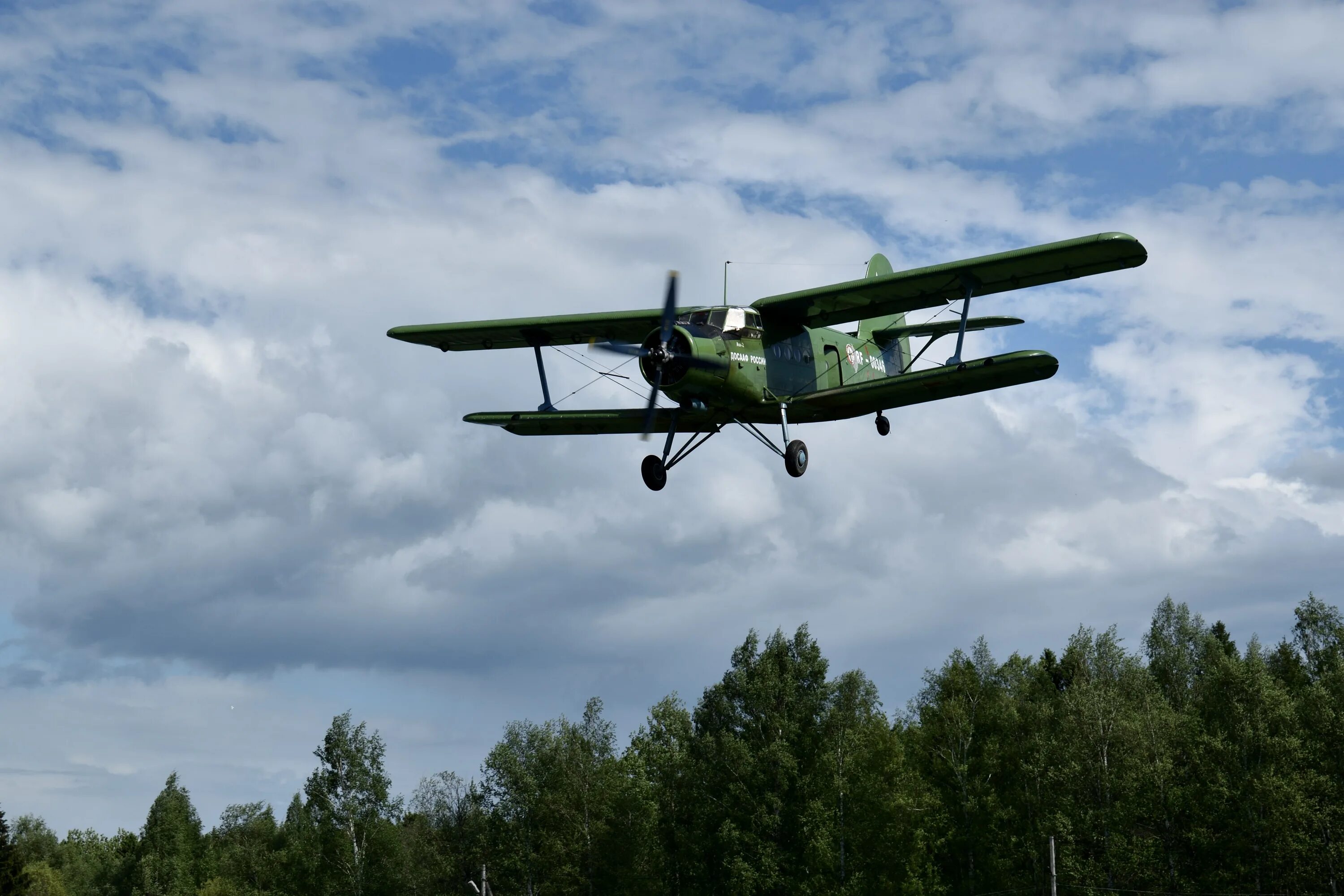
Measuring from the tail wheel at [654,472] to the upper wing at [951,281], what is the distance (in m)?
4.38

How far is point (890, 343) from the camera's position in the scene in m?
41.4

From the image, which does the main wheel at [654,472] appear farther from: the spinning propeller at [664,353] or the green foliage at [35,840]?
the green foliage at [35,840]

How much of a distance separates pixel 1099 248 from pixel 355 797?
5756cm

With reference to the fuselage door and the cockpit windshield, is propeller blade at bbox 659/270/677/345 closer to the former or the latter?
the cockpit windshield

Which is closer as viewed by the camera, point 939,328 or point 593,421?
point 593,421

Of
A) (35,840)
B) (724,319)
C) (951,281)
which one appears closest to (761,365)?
(724,319)

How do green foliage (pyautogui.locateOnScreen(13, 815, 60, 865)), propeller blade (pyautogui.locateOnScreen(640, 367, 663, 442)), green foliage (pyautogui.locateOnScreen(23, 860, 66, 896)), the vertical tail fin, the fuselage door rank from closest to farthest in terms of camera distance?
1. propeller blade (pyautogui.locateOnScreen(640, 367, 663, 442))
2. the fuselage door
3. the vertical tail fin
4. green foliage (pyautogui.locateOnScreen(23, 860, 66, 896))
5. green foliage (pyautogui.locateOnScreen(13, 815, 60, 865))

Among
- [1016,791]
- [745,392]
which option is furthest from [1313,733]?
A: [745,392]

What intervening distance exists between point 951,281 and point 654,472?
8.32m

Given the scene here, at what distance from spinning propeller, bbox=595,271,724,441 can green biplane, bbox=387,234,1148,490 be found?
2 cm

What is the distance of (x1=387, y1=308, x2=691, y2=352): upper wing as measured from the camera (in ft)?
123

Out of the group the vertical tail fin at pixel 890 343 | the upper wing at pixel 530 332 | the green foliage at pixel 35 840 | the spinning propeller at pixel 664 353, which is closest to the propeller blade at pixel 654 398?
the spinning propeller at pixel 664 353

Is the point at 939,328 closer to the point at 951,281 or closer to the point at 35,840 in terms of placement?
the point at 951,281

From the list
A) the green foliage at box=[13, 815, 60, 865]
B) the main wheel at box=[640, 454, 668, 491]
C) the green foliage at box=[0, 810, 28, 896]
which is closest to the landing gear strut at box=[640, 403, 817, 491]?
the main wheel at box=[640, 454, 668, 491]
